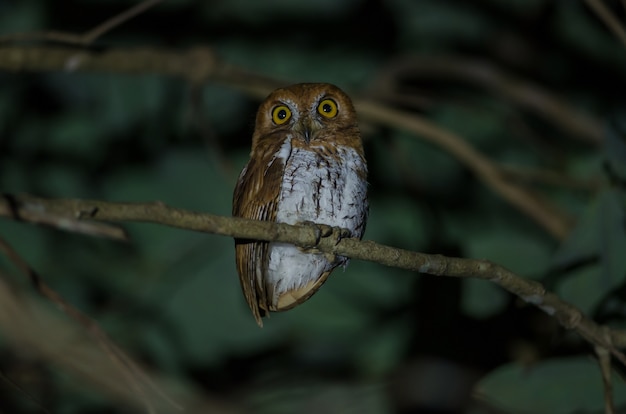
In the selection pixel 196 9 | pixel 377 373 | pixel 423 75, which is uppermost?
pixel 196 9

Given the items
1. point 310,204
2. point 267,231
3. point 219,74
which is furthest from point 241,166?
point 267,231

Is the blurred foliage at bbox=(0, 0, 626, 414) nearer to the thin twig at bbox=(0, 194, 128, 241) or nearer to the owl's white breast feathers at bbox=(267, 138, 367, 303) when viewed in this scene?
the owl's white breast feathers at bbox=(267, 138, 367, 303)

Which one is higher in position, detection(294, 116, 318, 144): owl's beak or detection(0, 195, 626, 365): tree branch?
detection(294, 116, 318, 144): owl's beak

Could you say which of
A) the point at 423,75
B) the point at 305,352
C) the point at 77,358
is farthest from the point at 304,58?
the point at 77,358

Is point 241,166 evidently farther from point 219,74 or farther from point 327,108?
point 327,108

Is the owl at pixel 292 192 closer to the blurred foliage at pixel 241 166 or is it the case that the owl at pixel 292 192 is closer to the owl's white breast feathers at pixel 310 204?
the owl's white breast feathers at pixel 310 204

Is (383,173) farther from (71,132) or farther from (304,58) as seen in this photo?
(71,132)

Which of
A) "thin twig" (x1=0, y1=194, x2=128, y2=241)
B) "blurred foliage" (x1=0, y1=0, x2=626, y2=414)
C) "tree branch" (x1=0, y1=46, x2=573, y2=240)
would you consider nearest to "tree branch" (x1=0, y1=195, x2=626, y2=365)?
"thin twig" (x1=0, y1=194, x2=128, y2=241)

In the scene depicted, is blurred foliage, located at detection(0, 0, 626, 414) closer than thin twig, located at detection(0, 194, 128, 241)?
No
